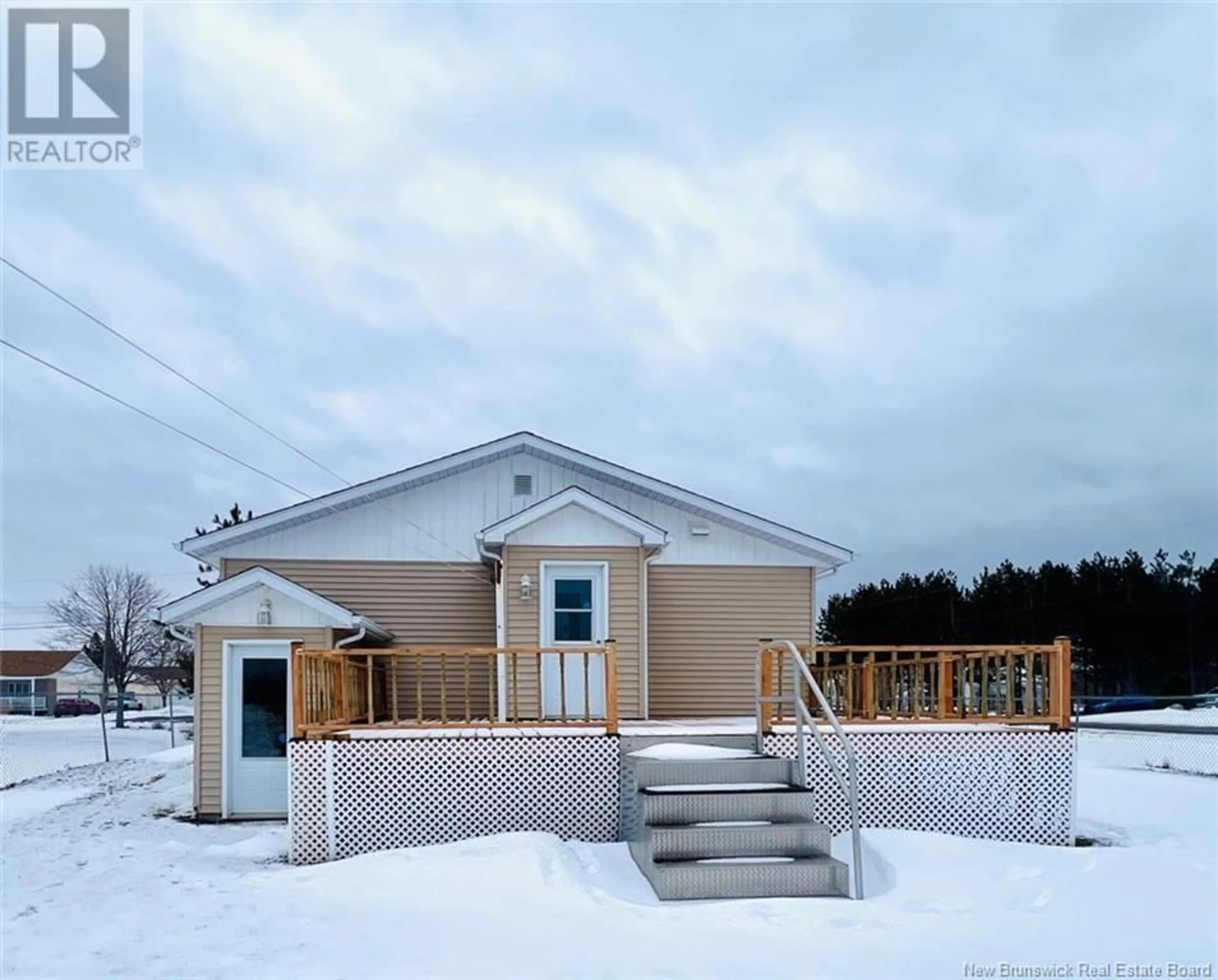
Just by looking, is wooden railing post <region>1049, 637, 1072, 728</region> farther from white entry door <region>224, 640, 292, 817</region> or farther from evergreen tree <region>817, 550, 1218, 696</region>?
evergreen tree <region>817, 550, 1218, 696</region>

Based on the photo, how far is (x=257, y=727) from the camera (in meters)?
12.1

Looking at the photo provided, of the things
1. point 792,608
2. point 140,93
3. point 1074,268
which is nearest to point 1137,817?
point 792,608

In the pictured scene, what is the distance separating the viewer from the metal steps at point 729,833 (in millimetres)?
7008

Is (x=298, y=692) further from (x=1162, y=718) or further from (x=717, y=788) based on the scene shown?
(x=1162, y=718)

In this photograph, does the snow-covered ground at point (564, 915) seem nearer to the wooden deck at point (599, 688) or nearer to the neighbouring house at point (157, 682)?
the wooden deck at point (599, 688)

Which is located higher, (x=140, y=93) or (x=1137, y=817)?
(x=140, y=93)

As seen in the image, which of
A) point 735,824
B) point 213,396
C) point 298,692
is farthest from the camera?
point 213,396

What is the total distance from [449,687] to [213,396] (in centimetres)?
534

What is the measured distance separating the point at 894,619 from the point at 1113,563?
931cm

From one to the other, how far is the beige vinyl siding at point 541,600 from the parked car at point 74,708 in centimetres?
4608

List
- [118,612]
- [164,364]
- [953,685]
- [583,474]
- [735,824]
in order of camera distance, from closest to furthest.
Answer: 1. [735,824]
2. [953,685]
3. [164,364]
4. [583,474]
5. [118,612]

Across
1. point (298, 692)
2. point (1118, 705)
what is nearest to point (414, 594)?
point (298, 692)

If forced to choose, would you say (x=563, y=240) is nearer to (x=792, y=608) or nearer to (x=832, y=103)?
(x=832, y=103)

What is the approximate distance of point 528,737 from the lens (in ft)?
28.6
